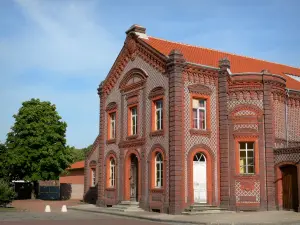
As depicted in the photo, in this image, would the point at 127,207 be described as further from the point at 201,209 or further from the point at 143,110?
the point at 143,110

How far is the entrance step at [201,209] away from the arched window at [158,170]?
99.7 inches

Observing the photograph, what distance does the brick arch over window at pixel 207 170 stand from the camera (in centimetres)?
2412

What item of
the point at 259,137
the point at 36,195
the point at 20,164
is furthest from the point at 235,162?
the point at 36,195

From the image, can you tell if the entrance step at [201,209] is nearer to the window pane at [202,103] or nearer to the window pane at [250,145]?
the window pane at [250,145]

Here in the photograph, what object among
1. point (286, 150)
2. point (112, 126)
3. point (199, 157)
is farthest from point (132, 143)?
point (286, 150)

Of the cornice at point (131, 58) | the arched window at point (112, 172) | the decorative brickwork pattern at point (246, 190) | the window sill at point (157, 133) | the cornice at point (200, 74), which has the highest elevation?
the cornice at point (131, 58)

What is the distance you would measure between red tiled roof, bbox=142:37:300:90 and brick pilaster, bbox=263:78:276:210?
3.49 metres

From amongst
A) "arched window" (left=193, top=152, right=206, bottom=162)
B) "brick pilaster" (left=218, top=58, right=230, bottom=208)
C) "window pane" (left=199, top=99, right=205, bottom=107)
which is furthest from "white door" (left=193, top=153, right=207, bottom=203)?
"window pane" (left=199, top=99, right=205, bottom=107)

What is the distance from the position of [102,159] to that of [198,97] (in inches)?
388

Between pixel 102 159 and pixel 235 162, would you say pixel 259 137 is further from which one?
pixel 102 159

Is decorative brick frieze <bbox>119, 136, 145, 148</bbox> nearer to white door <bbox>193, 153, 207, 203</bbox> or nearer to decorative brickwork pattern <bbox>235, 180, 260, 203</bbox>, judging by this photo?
white door <bbox>193, 153, 207, 203</bbox>

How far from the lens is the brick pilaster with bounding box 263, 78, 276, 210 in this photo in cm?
2475

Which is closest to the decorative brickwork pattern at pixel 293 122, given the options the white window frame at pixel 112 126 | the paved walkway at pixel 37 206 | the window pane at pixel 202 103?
the window pane at pixel 202 103

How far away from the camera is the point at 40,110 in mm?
43875
